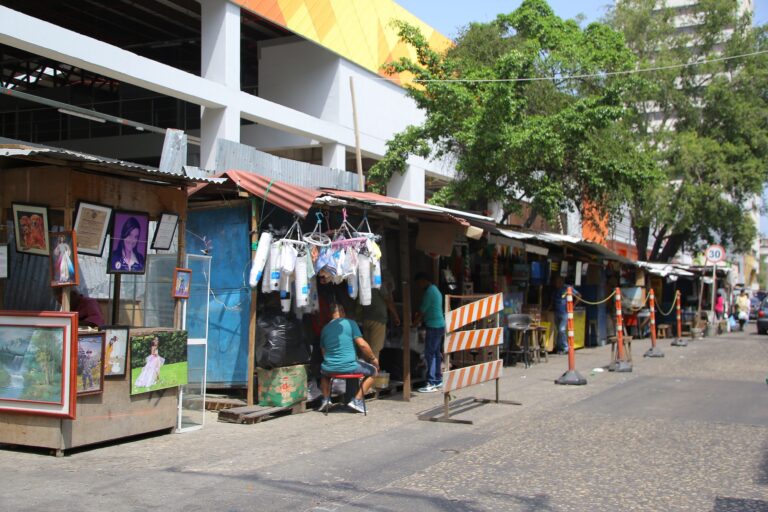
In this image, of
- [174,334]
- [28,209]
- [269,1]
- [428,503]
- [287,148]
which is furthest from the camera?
[287,148]

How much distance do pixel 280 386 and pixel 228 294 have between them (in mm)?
1477

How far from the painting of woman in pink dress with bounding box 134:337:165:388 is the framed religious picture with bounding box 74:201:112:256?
3.92 feet

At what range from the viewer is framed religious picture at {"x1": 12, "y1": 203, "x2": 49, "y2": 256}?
7316 mm

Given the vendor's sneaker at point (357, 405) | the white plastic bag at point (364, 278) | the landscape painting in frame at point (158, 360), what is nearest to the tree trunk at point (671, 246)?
the white plastic bag at point (364, 278)

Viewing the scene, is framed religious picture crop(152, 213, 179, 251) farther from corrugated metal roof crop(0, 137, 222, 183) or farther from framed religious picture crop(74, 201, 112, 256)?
framed religious picture crop(74, 201, 112, 256)

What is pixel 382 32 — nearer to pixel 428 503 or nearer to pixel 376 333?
pixel 376 333

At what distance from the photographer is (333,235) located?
10664 mm

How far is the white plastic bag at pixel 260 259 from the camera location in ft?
30.8

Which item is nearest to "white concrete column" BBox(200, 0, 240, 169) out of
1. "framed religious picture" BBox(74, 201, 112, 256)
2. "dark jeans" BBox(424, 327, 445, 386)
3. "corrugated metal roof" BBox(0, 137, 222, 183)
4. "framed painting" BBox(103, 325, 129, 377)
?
"dark jeans" BBox(424, 327, 445, 386)

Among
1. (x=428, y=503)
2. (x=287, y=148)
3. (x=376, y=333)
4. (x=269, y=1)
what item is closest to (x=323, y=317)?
(x=376, y=333)

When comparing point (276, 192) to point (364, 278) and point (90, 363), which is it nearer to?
point (364, 278)

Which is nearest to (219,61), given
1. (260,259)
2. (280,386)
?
(260,259)

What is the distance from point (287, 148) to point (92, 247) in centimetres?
1494

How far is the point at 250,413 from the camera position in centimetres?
921
